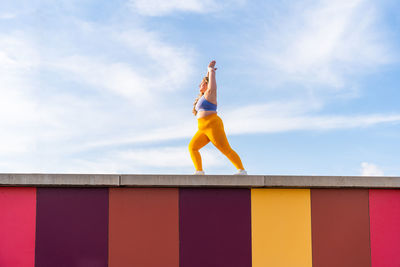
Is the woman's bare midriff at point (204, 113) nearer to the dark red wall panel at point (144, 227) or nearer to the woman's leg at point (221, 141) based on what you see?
the woman's leg at point (221, 141)

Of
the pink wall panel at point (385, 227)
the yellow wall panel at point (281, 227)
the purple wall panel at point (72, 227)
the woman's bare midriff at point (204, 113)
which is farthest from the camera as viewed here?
the woman's bare midriff at point (204, 113)

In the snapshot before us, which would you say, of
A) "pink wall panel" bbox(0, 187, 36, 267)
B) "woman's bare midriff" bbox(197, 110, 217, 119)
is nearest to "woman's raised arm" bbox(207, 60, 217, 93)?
"woman's bare midriff" bbox(197, 110, 217, 119)

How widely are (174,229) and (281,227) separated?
1.47m

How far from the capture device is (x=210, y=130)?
676 centimetres

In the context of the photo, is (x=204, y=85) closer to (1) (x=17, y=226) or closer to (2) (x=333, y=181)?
(2) (x=333, y=181)

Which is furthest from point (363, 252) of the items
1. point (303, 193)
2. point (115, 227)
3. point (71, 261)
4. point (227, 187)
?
point (71, 261)

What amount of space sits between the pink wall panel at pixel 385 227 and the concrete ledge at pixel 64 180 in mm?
3625

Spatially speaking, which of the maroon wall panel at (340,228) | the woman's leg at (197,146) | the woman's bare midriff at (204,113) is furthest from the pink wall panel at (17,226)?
the maroon wall panel at (340,228)

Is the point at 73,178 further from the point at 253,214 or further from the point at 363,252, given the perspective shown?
the point at 363,252

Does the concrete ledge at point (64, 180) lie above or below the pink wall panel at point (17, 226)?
above

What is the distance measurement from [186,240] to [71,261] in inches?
60.4

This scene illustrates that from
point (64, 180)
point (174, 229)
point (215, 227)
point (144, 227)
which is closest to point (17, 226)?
point (64, 180)

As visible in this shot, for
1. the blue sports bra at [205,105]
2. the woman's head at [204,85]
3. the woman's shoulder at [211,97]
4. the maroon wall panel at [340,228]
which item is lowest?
the maroon wall panel at [340,228]

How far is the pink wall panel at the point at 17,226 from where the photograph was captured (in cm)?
556
